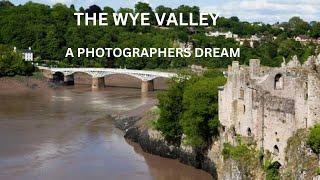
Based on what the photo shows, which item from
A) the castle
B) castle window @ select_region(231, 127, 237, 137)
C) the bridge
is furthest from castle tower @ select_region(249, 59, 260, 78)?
the bridge

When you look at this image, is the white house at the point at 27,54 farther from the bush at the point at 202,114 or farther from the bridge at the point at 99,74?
the bush at the point at 202,114

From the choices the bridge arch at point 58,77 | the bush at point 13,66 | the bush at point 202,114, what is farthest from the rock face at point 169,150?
the bush at point 13,66

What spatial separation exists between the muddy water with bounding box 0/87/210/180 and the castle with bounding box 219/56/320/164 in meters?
6.48

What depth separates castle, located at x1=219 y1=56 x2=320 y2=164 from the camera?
2989 centimetres

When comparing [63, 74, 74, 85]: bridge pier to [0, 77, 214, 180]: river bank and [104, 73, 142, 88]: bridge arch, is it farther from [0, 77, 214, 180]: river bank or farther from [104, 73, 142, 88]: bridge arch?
[0, 77, 214, 180]: river bank

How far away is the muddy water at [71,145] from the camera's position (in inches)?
1809

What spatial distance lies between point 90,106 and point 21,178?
34.8m

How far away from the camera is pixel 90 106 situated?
79438 millimetres

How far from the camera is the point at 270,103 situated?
109 feet

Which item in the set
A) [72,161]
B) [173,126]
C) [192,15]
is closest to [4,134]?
[72,161]

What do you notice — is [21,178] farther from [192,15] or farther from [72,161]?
[192,15]

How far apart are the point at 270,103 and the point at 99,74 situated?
227 ft

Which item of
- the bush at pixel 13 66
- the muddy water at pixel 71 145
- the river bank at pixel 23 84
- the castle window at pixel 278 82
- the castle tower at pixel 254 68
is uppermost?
the castle tower at pixel 254 68

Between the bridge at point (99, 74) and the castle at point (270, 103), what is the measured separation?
4870 cm
